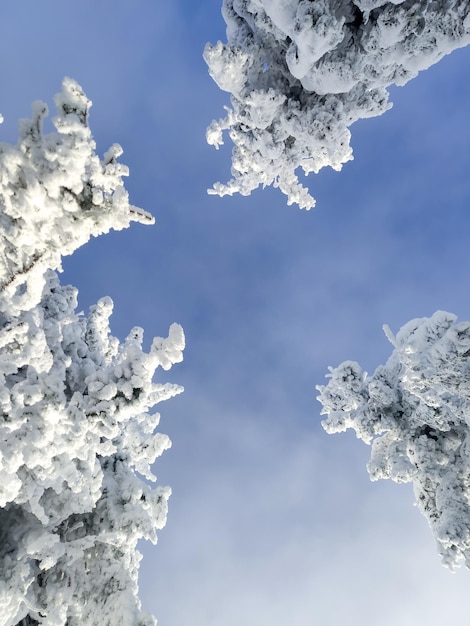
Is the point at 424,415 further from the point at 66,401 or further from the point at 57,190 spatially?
the point at 57,190

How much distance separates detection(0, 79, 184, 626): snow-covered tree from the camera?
3968 mm

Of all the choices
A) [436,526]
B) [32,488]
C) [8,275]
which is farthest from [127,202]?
[436,526]

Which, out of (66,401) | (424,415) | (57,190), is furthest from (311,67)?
(424,415)

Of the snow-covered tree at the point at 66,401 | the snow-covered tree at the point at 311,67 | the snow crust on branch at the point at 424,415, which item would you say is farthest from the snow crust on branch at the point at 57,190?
the snow crust on branch at the point at 424,415

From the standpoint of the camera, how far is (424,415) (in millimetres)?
11805

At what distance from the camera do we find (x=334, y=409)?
41.8 ft

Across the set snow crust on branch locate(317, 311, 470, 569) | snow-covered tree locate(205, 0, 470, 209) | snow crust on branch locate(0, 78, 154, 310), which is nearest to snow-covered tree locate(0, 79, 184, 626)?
snow crust on branch locate(0, 78, 154, 310)

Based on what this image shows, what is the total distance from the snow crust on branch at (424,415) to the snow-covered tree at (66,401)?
5767mm

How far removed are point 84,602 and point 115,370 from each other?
5802 millimetres

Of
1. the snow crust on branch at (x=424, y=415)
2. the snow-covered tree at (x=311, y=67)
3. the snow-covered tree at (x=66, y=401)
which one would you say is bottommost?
the snow-covered tree at (x=66, y=401)

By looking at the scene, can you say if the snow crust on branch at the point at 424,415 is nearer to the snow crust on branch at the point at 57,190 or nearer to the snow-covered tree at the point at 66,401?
the snow-covered tree at the point at 66,401

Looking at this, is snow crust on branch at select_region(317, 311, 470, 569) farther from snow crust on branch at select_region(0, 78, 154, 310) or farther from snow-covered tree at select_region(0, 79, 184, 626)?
snow crust on branch at select_region(0, 78, 154, 310)

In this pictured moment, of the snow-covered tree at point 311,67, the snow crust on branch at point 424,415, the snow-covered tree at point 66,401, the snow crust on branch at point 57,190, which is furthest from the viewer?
the snow crust on branch at point 424,415

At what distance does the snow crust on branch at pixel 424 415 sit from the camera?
9.75m
